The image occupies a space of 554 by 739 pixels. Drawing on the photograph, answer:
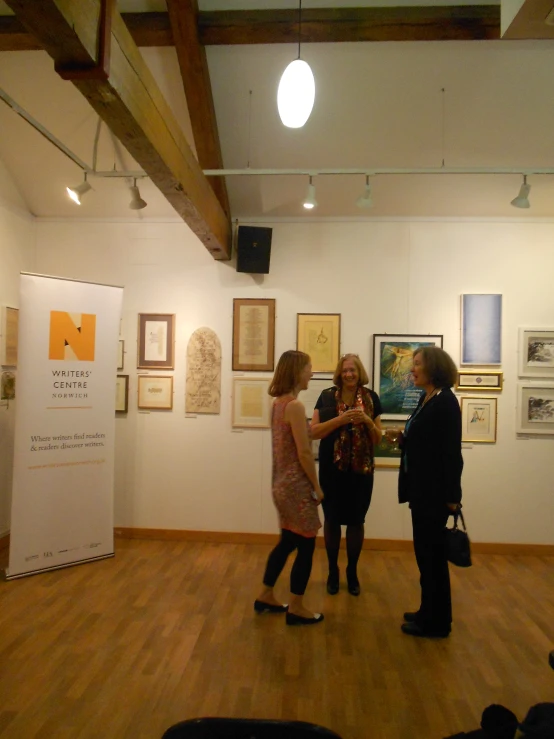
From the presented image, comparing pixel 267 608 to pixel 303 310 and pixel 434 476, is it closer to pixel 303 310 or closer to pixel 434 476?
pixel 434 476

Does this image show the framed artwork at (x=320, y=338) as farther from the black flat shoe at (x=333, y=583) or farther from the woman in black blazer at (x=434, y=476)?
the black flat shoe at (x=333, y=583)

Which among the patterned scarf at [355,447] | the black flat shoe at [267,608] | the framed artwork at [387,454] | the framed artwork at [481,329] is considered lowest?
the black flat shoe at [267,608]

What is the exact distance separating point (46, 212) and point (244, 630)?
393cm

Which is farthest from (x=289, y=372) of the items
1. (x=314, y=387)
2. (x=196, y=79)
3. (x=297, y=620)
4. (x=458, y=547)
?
(x=196, y=79)

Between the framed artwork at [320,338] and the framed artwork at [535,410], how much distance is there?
65.8 inches

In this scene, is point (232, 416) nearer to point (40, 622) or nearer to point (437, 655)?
point (40, 622)

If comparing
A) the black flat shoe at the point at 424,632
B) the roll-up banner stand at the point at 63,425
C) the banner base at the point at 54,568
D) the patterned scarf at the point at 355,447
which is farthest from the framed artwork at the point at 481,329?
the banner base at the point at 54,568

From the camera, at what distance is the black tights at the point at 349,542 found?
331cm

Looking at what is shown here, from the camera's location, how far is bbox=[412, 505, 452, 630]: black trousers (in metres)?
2.71

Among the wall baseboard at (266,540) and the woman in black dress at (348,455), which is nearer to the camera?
the woman in black dress at (348,455)

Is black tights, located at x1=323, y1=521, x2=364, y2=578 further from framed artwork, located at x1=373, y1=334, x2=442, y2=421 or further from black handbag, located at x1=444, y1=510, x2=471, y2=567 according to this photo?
framed artwork, located at x1=373, y1=334, x2=442, y2=421

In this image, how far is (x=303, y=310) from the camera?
4.41m

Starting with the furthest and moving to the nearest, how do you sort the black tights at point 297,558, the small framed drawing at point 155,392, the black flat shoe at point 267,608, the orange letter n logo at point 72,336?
the small framed drawing at point 155,392
the orange letter n logo at point 72,336
the black flat shoe at point 267,608
the black tights at point 297,558

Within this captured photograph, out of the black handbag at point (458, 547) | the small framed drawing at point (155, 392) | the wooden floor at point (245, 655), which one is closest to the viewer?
the wooden floor at point (245, 655)
